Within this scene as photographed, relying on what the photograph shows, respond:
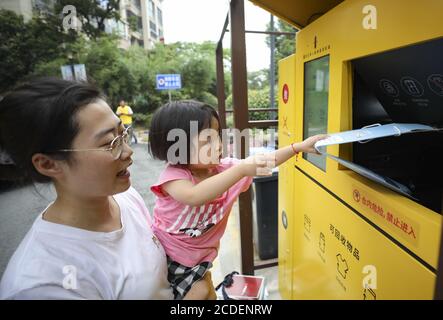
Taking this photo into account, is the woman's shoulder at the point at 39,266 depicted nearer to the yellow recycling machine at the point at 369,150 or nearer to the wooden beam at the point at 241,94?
the yellow recycling machine at the point at 369,150

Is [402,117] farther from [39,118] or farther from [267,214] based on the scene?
[267,214]

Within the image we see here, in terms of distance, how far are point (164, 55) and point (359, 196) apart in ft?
57.3

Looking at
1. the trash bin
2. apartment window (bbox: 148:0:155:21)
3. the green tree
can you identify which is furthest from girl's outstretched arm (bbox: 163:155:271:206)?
apartment window (bbox: 148:0:155:21)

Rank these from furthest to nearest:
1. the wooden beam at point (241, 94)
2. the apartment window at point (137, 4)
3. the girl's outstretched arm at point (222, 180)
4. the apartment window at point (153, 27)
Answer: the apartment window at point (153, 27) < the apartment window at point (137, 4) < the wooden beam at point (241, 94) < the girl's outstretched arm at point (222, 180)

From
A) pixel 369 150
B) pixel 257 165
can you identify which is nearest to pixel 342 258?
pixel 369 150

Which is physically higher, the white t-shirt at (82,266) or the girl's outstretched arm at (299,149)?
the girl's outstretched arm at (299,149)

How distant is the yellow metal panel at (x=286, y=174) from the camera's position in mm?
1755

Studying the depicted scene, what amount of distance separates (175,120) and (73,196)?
1.51 ft

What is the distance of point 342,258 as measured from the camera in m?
1.23

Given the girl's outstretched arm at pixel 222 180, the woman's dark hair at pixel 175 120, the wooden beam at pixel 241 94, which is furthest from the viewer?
the wooden beam at pixel 241 94

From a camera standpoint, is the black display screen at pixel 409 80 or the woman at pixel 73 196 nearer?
the woman at pixel 73 196

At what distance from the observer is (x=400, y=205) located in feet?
2.79

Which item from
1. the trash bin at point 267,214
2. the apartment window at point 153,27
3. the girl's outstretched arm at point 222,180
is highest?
the apartment window at point 153,27

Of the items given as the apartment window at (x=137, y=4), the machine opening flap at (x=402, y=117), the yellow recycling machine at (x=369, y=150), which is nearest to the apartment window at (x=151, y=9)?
the apartment window at (x=137, y=4)
